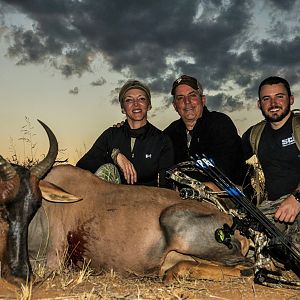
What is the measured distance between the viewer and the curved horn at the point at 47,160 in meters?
5.14

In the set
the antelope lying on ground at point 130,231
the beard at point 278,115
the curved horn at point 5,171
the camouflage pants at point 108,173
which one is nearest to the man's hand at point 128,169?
the camouflage pants at point 108,173

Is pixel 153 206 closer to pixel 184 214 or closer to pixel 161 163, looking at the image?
pixel 184 214

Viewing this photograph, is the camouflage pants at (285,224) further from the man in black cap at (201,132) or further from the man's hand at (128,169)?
the man's hand at (128,169)

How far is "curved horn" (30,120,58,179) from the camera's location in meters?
5.14

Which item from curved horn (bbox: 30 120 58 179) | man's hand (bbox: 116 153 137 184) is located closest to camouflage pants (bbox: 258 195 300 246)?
man's hand (bbox: 116 153 137 184)

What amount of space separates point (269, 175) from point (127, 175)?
6.16 feet

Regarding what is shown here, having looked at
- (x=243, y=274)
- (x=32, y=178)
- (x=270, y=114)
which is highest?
(x=270, y=114)

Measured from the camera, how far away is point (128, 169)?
6695mm

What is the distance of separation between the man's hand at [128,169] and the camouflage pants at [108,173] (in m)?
0.11

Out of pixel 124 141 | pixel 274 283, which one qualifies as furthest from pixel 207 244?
pixel 124 141

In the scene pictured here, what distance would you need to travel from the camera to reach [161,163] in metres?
7.20

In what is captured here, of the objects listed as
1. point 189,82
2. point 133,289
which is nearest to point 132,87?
point 189,82

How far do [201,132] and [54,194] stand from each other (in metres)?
2.78

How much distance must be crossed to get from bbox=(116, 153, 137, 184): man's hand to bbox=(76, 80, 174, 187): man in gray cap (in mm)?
120
